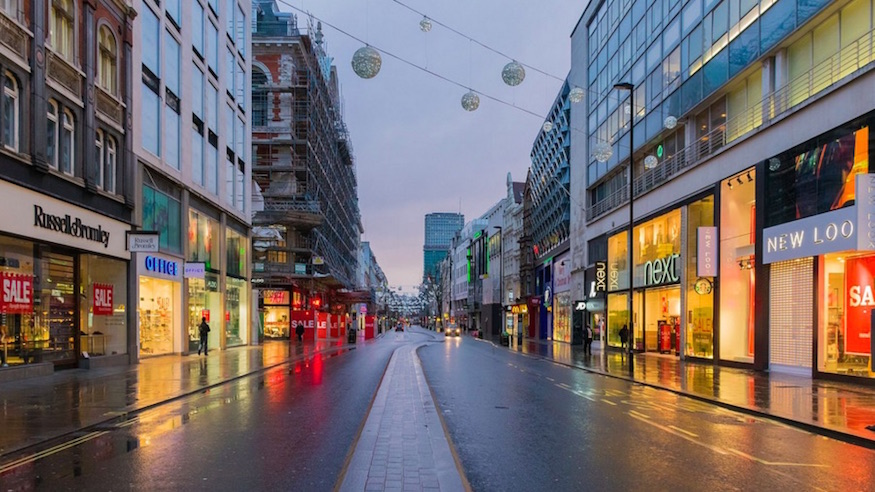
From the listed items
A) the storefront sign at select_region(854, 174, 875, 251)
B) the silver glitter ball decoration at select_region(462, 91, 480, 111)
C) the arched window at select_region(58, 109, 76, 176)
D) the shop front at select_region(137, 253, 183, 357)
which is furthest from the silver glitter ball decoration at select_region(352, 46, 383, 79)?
the shop front at select_region(137, 253, 183, 357)

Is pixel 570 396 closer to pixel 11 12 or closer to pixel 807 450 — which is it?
pixel 807 450

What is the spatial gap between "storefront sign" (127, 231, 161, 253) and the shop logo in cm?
126

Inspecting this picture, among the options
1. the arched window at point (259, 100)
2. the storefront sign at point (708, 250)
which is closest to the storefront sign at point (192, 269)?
the storefront sign at point (708, 250)

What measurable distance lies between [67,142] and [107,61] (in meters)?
4.27

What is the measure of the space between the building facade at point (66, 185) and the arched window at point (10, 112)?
0.10 ft

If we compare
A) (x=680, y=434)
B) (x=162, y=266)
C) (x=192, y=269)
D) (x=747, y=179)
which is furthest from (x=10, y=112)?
(x=747, y=179)

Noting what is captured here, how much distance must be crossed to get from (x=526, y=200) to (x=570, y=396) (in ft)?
219

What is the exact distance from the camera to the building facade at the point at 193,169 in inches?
1079

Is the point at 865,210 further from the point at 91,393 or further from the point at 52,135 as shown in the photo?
the point at 52,135

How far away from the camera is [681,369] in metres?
26.2

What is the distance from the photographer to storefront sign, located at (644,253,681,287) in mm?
32562

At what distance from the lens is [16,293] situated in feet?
60.8

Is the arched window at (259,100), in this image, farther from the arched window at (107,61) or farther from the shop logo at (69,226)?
the shop logo at (69,226)

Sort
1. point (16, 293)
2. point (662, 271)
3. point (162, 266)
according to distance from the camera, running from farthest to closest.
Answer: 1. point (662, 271)
2. point (162, 266)
3. point (16, 293)
